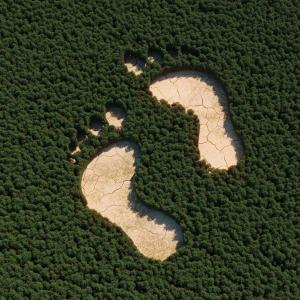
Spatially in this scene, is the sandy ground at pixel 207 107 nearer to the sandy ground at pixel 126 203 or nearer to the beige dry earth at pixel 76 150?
the sandy ground at pixel 126 203

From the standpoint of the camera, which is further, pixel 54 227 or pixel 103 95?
pixel 103 95

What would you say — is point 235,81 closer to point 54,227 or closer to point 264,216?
point 264,216

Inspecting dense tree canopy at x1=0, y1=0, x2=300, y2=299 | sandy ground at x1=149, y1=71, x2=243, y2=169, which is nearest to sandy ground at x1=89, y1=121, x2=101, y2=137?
dense tree canopy at x1=0, y1=0, x2=300, y2=299

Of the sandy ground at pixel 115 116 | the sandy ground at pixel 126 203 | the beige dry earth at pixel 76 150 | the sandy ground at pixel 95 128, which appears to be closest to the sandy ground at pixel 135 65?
the sandy ground at pixel 115 116

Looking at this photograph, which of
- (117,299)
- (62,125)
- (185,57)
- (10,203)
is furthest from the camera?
(185,57)

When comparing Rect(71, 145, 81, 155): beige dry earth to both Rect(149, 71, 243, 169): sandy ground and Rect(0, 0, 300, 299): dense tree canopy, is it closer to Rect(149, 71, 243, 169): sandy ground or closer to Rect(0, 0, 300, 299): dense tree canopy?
Rect(0, 0, 300, 299): dense tree canopy

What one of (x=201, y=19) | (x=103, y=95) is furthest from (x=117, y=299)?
(x=201, y=19)
